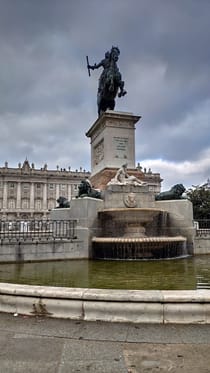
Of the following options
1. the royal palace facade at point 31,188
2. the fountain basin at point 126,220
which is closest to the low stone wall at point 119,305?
the fountain basin at point 126,220

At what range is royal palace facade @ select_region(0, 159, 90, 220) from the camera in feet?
412

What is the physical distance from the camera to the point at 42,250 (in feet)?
36.8

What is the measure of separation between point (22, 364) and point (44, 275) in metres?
4.71

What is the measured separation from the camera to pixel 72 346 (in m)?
3.43

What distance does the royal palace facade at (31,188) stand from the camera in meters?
126

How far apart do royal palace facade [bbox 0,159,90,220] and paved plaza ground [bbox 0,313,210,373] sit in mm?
121557

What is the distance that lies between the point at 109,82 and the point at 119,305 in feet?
56.8

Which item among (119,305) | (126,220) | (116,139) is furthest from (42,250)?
(116,139)

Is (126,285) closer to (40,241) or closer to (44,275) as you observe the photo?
(44,275)

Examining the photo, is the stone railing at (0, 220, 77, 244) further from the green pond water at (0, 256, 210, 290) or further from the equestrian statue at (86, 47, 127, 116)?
the equestrian statue at (86, 47, 127, 116)

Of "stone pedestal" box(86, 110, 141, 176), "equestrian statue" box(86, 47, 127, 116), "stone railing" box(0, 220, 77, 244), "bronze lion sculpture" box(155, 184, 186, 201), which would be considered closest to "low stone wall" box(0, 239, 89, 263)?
"stone railing" box(0, 220, 77, 244)

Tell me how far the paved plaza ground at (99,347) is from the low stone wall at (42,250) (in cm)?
656

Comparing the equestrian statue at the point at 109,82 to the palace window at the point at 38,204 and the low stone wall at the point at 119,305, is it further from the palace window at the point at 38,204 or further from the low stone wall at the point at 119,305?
the palace window at the point at 38,204

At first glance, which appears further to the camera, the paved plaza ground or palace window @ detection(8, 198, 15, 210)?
palace window @ detection(8, 198, 15, 210)
